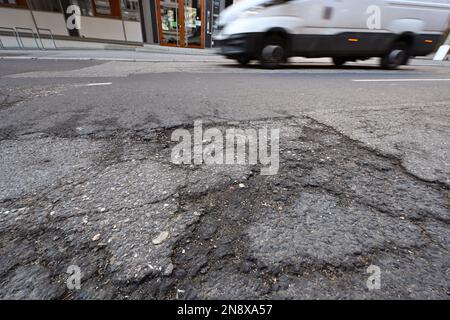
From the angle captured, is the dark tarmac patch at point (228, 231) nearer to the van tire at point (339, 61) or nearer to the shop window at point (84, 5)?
Result: the van tire at point (339, 61)

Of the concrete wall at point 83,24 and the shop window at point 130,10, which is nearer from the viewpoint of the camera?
the concrete wall at point 83,24

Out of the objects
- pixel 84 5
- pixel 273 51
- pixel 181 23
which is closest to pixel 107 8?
pixel 84 5

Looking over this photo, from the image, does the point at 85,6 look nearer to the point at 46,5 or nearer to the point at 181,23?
the point at 46,5

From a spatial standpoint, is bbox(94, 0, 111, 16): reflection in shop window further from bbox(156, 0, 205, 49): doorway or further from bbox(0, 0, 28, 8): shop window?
bbox(0, 0, 28, 8): shop window

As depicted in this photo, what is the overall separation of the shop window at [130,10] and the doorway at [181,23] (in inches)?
56.3

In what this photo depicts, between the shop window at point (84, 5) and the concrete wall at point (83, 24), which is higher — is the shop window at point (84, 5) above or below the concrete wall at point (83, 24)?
above

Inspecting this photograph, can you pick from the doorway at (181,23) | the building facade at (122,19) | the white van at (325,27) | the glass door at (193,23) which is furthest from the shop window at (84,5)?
the white van at (325,27)

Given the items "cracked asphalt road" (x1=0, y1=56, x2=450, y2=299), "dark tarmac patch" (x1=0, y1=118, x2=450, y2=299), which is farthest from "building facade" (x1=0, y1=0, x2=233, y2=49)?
"dark tarmac patch" (x1=0, y1=118, x2=450, y2=299)

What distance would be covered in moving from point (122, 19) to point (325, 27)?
12.4m

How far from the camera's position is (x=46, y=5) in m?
13.1

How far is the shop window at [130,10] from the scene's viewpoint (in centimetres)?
1363

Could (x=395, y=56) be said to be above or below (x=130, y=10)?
below
